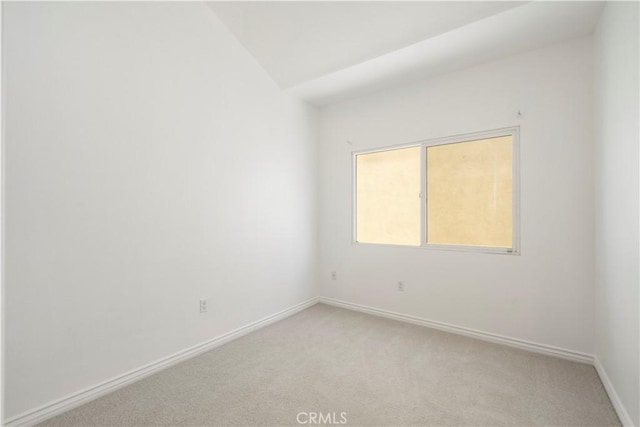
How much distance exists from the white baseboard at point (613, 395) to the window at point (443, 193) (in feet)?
3.28

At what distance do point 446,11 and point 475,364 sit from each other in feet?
8.86

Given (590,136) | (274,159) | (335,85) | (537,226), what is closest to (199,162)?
(274,159)

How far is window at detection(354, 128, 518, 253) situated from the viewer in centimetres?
278

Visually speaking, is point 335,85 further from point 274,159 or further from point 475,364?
point 475,364

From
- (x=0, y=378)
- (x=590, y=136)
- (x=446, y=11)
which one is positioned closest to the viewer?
(x=0, y=378)

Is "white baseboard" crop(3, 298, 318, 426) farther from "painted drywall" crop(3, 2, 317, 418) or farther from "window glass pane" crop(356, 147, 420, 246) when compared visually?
"window glass pane" crop(356, 147, 420, 246)

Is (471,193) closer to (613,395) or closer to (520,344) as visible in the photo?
(520,344)

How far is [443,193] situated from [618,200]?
4.69 feet

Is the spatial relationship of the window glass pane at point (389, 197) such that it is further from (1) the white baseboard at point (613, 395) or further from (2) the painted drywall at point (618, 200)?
(1) the white baseboard at point (613, 395)

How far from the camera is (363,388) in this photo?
2037mm

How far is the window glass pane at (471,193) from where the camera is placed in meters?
2.78

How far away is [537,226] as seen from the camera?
8.44 feet

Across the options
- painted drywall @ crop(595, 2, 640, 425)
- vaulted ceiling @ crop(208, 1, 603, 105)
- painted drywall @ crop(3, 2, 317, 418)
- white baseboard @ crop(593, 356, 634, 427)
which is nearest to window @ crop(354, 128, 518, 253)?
painted drywall @ crop(595, 2, 640, 425)

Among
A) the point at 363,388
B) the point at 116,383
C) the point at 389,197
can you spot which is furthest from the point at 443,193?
the point at 116,383
